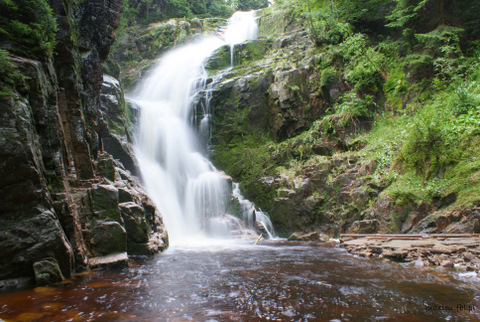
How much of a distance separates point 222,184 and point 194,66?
42.4 ft

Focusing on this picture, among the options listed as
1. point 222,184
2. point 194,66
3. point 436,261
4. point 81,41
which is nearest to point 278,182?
point 222,184

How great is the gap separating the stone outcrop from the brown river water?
0.71m

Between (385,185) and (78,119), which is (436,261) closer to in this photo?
(385,185)

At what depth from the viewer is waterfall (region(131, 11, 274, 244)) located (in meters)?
13.6

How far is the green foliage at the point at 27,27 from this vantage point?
6117 millimetres

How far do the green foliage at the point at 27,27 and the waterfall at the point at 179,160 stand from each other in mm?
7879

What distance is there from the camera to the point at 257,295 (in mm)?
4703

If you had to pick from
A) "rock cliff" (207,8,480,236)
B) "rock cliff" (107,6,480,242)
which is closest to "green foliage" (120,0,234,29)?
"rock cliff" (107,6,480,242)

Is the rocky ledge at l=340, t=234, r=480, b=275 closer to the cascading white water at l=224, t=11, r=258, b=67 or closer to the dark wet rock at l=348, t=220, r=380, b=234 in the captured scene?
the dark wet rock at l=348, t=220, r=380, b=234

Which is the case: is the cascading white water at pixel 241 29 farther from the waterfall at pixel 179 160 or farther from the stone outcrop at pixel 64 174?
the stone outcrop at pixel 64 174

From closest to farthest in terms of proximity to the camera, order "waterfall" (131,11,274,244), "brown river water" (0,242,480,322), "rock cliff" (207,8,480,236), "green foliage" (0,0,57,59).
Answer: "brown river water" (0,242,480,322) → "green foliage" (0,0,57,59) → "rock cliff" (207,8,480,236) → "waterfall" (131,11,274,244)

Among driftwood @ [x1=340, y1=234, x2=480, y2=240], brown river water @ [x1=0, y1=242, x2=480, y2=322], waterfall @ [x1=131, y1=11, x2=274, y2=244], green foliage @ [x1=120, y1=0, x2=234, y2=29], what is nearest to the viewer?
brown river water @ [x1=0, y1=242, x2=480, y2=322]

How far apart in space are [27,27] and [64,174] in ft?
10.8

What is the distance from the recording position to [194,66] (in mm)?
23766
